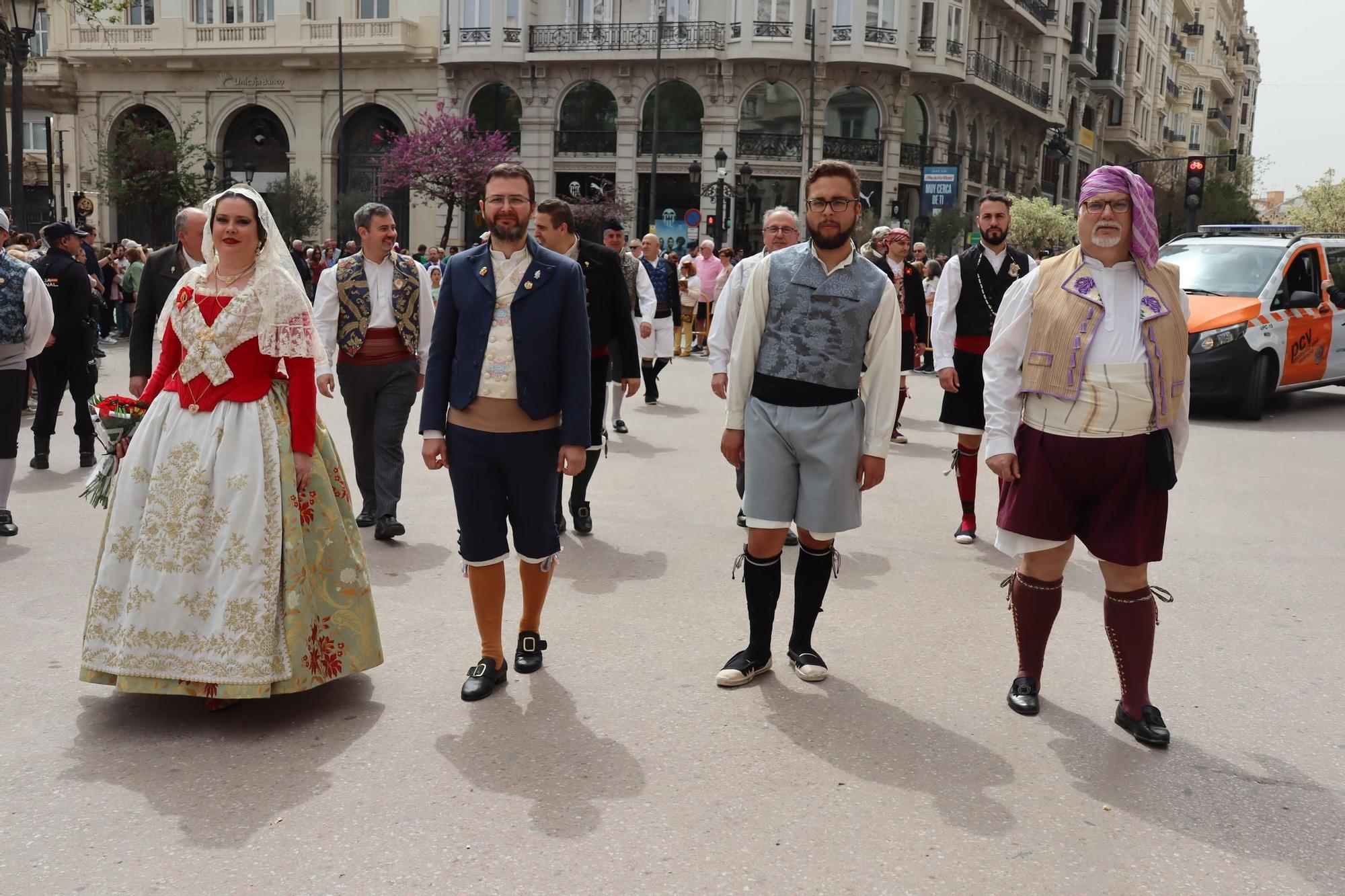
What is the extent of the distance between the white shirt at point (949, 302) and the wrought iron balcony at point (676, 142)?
121 ft

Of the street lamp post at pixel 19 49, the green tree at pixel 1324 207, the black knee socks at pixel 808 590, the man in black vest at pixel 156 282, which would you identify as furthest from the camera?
the green tree at pixel 1324 207

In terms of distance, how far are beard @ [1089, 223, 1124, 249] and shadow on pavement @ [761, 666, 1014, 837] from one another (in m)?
1.77

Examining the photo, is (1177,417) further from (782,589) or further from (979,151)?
(979,151)

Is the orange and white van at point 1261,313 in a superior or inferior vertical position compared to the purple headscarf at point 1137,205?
inferior

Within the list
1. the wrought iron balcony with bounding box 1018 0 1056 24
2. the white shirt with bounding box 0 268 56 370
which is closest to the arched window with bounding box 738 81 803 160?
the wrought iron balcony with bounding box 1018 0 1056 24

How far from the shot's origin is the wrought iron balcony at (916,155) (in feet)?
147

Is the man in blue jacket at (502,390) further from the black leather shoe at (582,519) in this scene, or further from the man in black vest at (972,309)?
the man in black vest at (972,309)

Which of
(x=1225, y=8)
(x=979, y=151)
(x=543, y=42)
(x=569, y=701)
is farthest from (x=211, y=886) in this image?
(x=1225, y=8)

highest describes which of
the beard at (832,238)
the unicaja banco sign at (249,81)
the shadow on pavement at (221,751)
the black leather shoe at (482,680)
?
the unicaja banco sign at (249,81)

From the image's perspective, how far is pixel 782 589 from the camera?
6453 millimetres

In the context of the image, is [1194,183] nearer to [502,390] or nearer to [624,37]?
[624,37]

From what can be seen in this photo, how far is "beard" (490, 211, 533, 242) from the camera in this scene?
4.66 metres

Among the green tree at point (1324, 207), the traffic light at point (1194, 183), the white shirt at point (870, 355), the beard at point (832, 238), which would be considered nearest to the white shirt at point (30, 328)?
the white shirt at point (870, 355)

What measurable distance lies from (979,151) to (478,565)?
47.6 meters
